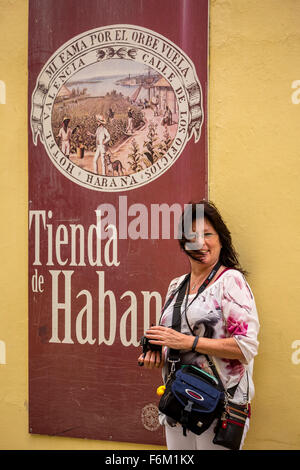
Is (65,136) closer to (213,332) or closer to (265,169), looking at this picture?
(265,169)

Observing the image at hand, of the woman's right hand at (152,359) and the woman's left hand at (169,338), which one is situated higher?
the woman's left hand at (169,338)

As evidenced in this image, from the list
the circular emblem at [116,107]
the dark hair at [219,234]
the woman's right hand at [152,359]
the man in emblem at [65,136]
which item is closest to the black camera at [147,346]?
the woman's right hand at [152,359]

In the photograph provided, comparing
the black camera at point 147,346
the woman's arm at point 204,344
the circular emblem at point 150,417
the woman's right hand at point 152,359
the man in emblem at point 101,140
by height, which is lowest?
the circular emblem at point 150,417

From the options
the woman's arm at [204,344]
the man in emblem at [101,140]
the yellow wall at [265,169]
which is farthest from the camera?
the man in emblem at [101,140]

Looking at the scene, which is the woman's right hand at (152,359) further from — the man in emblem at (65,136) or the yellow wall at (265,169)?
the man in emblem at (65,136)

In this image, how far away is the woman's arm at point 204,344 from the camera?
281cm

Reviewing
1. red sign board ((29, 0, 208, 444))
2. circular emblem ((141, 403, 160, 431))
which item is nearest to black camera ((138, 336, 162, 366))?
red sign board ((29, 0, 208, 444))

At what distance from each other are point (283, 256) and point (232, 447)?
3.97ft

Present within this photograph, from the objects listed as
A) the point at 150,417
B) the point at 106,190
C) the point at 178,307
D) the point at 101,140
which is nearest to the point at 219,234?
the point at 178,307

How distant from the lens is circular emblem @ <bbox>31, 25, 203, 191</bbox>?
12.1 ft

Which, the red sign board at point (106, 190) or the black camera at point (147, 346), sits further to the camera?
the red sign board at point (106, 190)

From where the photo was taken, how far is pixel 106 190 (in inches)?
150

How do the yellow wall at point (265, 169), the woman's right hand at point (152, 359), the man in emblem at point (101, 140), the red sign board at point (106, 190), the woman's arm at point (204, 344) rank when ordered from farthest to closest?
1. the man in emblem at point (101, 140)
2. the red sign board at point (106, 190)
3. the yellow wall at point (265, 169)
4. the woman's right hand at point (152, 359)
5. the woman's arm at point (204, 344)

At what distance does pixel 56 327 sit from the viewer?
12.8 ft
